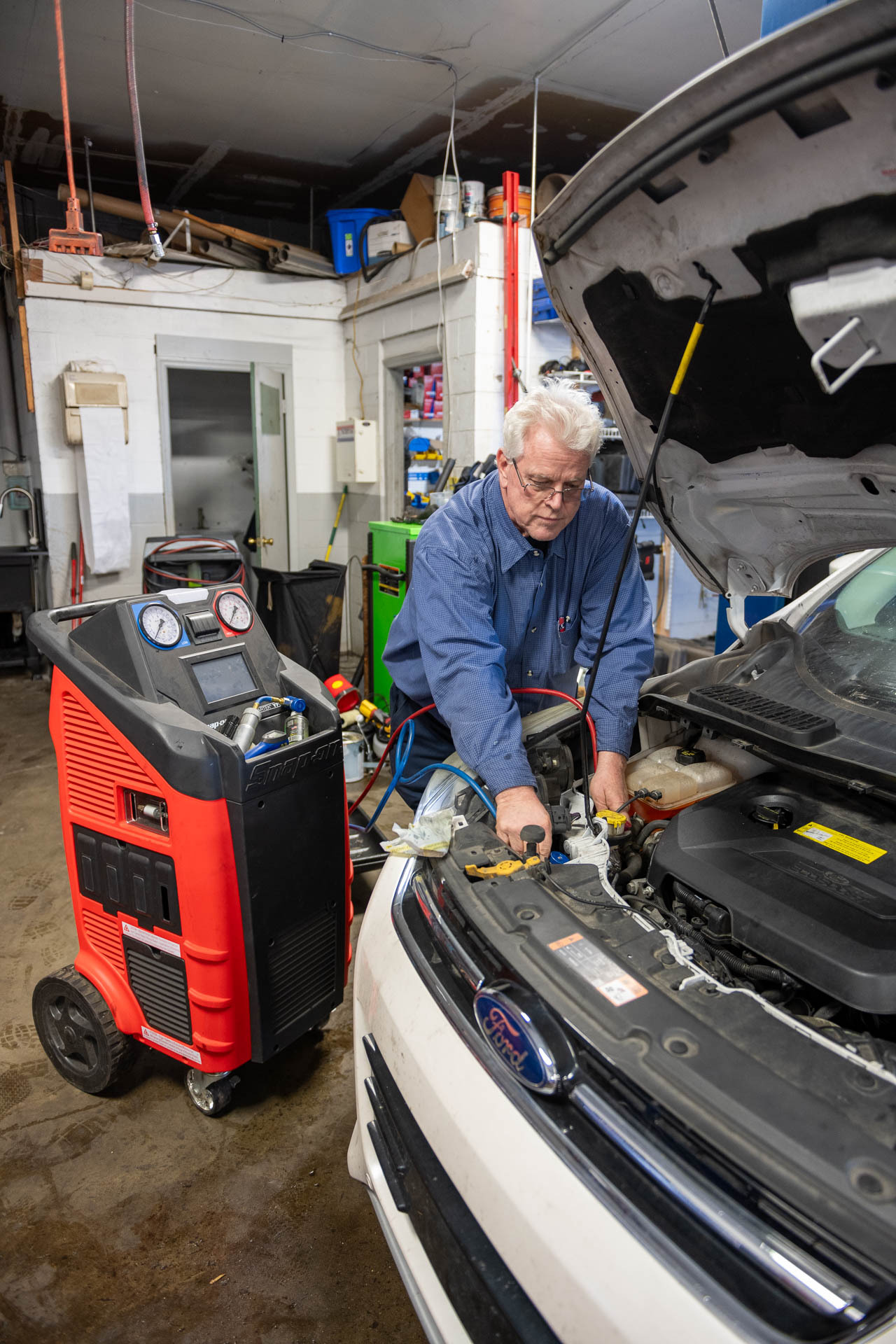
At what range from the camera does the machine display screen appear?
1823 mm

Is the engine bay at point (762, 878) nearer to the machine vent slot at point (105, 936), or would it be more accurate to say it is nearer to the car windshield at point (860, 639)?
the car windshield at point (860, 639)

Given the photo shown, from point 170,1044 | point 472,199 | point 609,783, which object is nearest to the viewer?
point 609,783

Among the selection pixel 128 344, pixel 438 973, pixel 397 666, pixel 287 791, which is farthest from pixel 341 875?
pixel 128 344

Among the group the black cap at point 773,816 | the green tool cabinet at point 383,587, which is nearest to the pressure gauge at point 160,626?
the black cap at point 773,816

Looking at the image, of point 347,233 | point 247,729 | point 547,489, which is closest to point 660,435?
point 547,489

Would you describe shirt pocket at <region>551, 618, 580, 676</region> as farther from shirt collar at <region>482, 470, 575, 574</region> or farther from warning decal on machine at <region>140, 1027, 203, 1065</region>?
warning decal on machine at <region>140, 1027, 203, 1065</region>

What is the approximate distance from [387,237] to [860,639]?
4.45 meters

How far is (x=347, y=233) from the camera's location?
551 centimetres

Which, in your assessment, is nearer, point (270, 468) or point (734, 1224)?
point (734, 1224)

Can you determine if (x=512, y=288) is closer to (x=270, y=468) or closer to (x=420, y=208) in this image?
(x=420, y=208)

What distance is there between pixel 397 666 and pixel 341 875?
56cm

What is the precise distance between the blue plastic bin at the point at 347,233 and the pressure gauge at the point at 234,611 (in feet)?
13.8

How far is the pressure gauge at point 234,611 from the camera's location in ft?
6.37

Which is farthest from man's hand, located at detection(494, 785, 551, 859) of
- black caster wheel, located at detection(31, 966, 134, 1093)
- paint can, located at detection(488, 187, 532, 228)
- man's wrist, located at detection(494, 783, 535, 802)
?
paint can, located at detection(488, 187, 532, 228)
